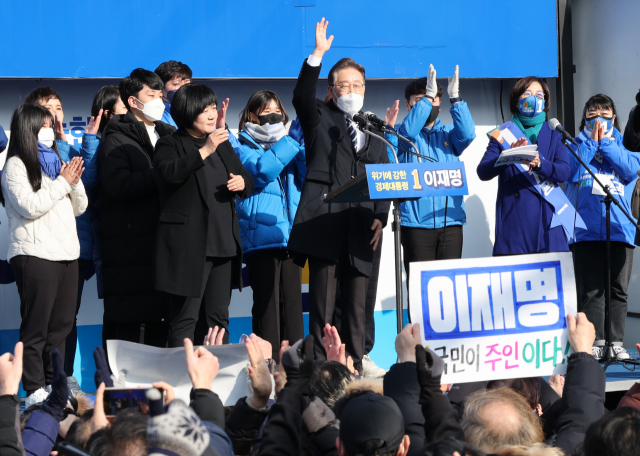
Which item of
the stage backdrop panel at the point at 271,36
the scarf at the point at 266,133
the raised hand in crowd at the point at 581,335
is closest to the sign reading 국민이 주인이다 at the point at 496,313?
the raised hand in crowd at the point at 581,335

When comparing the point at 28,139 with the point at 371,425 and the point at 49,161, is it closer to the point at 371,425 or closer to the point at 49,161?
the point at 49,161

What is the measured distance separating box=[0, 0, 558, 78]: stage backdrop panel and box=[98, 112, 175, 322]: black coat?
1.37 metres

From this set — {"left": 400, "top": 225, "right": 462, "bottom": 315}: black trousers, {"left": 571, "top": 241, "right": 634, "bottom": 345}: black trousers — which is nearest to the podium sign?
{"left": 400, "top": 225, "right": 462, "bottom": 315}: black trousers

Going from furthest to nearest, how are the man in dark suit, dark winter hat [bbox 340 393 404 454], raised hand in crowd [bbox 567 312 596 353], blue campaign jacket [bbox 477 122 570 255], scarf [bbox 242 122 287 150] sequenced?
blue campaign jacket [bbox 477 122 570 255], scarf [bbox 242 122 287 150], the man in dark suit, raised hand in crowd [bbox 567 312 596 353], dark winter hat [bbox 340 393 404 454]

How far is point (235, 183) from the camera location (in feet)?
13.5

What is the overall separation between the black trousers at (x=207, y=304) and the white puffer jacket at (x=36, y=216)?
0.80 m

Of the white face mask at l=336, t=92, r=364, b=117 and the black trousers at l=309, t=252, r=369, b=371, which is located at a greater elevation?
the white face mask at l=336, t=92, r=364, b=117

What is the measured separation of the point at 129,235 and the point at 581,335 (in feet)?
8.89

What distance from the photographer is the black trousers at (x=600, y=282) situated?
550 cm

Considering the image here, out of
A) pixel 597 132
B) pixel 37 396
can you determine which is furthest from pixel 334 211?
pixel 597 132

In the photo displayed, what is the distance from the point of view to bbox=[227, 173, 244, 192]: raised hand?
13.4 feet

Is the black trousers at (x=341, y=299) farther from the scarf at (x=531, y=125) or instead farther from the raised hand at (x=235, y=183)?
the scarf at (x=531, y=125)

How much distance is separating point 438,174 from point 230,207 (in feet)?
4.35

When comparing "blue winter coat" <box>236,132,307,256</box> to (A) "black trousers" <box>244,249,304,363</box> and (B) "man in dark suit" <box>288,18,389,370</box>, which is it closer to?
(A) "black trousers" <box>244,249,304,363</box>
